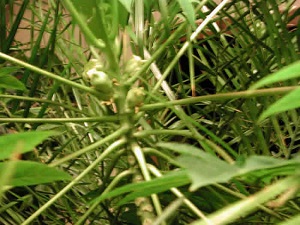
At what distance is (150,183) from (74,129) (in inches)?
16.8

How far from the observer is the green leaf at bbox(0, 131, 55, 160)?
0.63ft

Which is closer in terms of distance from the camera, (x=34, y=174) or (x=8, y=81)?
(x=34, y=174)

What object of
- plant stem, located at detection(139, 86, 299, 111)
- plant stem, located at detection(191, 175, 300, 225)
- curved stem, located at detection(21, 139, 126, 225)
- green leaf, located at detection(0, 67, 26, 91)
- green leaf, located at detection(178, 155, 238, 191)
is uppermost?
green leaf, located at detection(0, 67, 26, 91)

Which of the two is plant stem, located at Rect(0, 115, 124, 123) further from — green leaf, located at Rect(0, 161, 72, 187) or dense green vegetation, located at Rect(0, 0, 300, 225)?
green leaf, located at Rect(0, 161, 72, 187)

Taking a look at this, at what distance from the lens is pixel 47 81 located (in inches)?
28.4

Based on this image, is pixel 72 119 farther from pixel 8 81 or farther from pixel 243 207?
pixel 243 207

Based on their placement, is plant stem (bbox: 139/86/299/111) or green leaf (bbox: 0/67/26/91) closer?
plant stem (bbox: 139/86/299/111)

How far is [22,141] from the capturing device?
19 cm

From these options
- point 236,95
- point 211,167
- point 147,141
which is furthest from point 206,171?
point 147,141

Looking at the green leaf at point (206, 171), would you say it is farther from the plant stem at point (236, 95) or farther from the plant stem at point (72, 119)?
the plant stem at point (72, 119)

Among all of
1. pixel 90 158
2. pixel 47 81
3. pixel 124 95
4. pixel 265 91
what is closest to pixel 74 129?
pixel 90 158

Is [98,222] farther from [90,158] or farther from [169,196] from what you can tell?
Answer: [169,196]

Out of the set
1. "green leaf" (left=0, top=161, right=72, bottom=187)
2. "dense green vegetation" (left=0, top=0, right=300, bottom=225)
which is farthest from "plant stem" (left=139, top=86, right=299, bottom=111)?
"green leaf" (left=0, top=161, right=72, bottom=187)

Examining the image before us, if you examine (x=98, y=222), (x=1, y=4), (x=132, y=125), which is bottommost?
(x=98, y=222)
